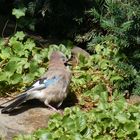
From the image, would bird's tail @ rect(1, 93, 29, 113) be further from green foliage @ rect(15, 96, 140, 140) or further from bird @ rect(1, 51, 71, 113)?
green foliage @ rect(15, 96, 140, 140)

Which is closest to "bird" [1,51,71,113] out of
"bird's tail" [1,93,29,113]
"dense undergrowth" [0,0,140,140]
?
"bird's tail" [1,93,29,113]

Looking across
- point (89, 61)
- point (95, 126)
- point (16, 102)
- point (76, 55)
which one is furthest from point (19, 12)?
point (95, 126)

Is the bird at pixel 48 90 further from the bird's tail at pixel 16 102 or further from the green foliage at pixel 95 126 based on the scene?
the green foliage at pixel 95 126

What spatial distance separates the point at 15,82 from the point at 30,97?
1.70 feet

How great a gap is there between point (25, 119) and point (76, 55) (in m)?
1.87

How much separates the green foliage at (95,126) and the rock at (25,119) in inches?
7.5

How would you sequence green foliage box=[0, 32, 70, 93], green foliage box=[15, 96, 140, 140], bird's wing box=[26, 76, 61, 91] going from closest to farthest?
1. green foliage box=[15, 96, 140, 140]
2. bird's wing box=[26, 76, 61, 91]
3. green foliage box=[0, 32, 70, 93]

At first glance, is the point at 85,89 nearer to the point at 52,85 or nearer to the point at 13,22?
the point at 52,85

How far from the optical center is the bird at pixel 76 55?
859 cm

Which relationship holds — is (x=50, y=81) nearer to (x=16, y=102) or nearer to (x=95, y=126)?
(x=16, y=102)

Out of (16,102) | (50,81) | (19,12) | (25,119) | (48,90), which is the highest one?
(19,12)

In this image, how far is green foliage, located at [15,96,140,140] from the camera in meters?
6.57

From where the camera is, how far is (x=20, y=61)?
8.16 m

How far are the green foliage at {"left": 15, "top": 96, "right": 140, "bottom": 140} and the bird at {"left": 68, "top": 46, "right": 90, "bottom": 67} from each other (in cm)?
176
